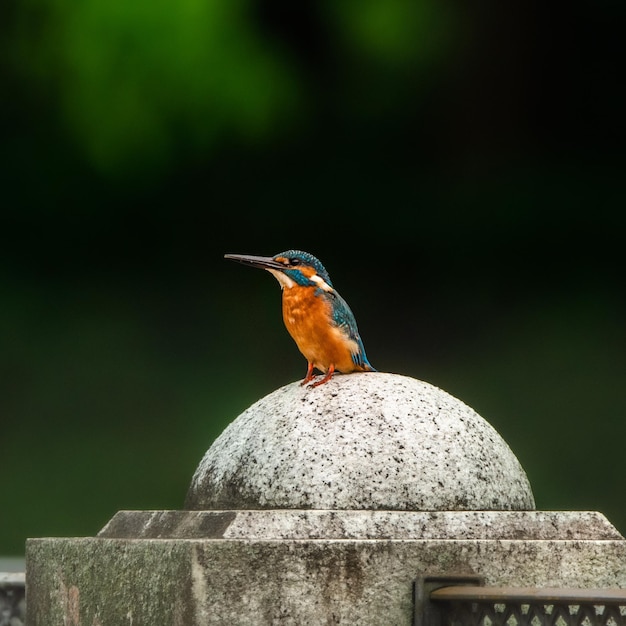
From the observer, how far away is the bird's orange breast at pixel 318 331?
21.2 ft

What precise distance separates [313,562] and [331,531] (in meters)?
0.16

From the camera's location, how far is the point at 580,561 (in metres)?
5.94

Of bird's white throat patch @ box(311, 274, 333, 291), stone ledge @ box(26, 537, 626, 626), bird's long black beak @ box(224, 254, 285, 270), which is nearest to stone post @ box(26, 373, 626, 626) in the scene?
stone ledge @ box(26, 537, 626, 626)

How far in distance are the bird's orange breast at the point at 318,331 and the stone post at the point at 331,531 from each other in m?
0.14

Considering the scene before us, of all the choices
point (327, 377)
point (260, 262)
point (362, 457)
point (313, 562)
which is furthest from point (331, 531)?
point (260, 262)

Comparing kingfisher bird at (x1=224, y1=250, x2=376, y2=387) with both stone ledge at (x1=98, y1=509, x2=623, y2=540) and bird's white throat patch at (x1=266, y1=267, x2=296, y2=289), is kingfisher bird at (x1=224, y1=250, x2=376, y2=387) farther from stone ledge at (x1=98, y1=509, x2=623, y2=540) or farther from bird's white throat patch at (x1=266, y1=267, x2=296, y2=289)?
stone ledge at (x1=98, y1=509, x2=623, y2=540)

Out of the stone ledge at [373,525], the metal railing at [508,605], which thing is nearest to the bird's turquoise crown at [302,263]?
the stone ledge at [373,525]

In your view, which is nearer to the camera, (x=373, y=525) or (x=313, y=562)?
(x=313, y=562)

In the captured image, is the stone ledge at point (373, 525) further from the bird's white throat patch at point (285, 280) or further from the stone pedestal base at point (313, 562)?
the bird's white throat patch at point (285, 280)

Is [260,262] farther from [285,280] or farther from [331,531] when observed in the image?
[331,531]

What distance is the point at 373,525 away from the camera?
573 centimetres

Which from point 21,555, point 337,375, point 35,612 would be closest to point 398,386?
point 337,375

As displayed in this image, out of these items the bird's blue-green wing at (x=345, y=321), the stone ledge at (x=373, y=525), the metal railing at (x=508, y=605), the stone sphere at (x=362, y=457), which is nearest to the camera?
the metal railing at (x=508, y=605)

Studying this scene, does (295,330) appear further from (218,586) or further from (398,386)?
(218,586)
